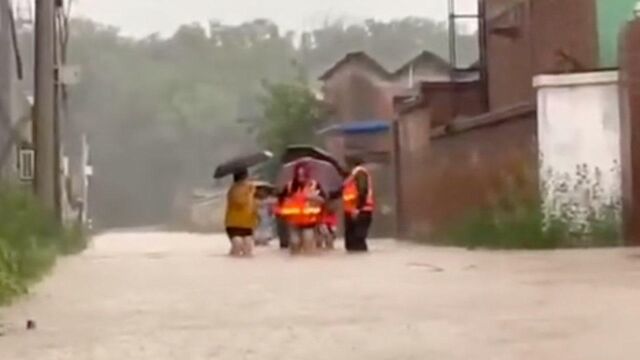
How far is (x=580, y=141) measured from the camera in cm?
2567

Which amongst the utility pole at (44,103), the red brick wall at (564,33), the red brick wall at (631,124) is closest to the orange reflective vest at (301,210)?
the utility pole at (44,103)

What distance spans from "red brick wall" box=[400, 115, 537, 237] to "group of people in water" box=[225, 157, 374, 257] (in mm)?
2643

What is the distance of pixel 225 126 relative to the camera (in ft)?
375

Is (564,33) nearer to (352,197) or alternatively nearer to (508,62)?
(508,62)

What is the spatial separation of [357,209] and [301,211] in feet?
3.65

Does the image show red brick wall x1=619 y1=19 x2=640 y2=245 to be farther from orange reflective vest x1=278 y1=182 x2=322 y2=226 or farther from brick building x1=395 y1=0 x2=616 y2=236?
orange reflective vest x1=278 y1=182 x2=322 y2=226

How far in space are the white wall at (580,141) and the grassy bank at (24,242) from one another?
300 inches

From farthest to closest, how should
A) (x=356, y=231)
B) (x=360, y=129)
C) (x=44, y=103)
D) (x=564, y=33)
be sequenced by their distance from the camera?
(x=360, y=129)
(x=564, y=33)
(x=44, y=103)
(x=356, y=231)

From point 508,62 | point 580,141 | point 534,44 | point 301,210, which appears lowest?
point 301,210

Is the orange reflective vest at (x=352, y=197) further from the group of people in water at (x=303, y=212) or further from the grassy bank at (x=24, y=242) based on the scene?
the grassy bank at (x=24, y=242)

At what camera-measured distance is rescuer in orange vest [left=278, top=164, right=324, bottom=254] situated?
86.2 feet

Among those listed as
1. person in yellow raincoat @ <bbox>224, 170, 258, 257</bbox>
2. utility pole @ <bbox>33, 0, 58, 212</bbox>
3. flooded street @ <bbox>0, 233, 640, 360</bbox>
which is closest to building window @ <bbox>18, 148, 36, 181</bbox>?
utility pole @ <bbox>33, 0, 58, 212</bbox>

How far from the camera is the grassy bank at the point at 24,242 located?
1445 centimetres

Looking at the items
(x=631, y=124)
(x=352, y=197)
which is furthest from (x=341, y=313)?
(x=352, y=197)
